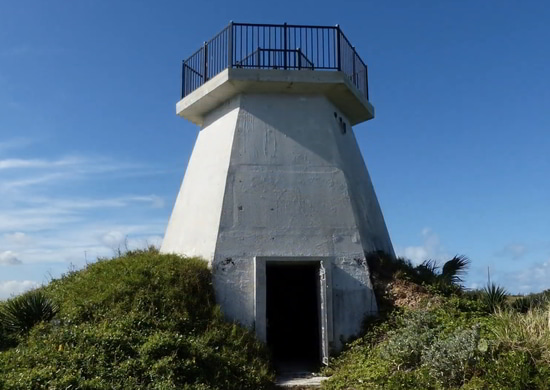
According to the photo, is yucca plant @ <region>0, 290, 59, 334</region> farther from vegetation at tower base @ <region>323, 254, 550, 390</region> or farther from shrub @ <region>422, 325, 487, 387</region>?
shrub @ <region>422, 325, 487, 387</region>

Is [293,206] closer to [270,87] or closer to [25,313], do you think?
[270,87]

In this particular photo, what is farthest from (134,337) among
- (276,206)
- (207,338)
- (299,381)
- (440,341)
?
(440,341)

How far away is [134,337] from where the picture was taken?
9.41 meters

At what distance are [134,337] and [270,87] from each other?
6.65 meters

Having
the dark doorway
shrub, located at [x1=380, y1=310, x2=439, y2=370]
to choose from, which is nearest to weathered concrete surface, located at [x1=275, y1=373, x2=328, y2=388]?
shrub, located at [x1=380, y1=310, x2=439, y2=370]

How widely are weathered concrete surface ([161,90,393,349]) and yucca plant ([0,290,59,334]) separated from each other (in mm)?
3357

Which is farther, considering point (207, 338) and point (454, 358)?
point (207, 338)

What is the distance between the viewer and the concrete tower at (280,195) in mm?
11609

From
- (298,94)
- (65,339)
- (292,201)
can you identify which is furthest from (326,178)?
(65,339)

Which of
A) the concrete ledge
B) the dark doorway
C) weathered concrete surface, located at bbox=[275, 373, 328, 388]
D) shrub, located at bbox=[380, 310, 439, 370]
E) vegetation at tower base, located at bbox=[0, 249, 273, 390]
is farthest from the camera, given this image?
the dark doorway

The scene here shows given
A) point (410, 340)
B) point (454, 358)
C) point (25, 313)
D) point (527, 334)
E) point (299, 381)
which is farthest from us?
point (25, 313)

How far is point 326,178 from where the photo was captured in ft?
41.7

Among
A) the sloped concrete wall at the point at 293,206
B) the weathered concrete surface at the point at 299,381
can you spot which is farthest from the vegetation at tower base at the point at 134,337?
the sloped concrete wall at the point at 293,206

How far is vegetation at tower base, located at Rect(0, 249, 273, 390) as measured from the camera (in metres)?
8.38
